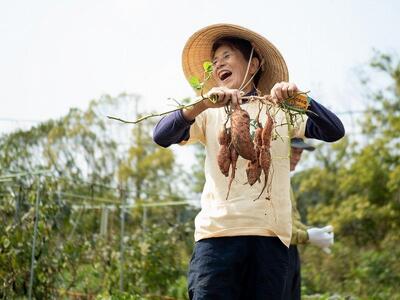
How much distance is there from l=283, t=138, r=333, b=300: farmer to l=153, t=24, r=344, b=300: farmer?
2.67 ft

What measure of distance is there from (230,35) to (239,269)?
3.01ft

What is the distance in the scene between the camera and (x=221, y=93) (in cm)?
193

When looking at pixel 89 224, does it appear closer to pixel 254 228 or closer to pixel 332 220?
pixel 254 228

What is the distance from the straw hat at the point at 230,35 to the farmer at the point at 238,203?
1 cm

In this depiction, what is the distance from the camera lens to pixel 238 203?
2127 mm

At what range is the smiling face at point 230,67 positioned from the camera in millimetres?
2287

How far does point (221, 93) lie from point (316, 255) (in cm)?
899

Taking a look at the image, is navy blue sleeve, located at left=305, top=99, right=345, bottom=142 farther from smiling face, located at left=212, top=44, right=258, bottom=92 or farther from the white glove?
the white glove

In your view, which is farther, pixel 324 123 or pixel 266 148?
pixel 324 123

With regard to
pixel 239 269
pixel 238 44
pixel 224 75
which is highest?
pixel 238 44

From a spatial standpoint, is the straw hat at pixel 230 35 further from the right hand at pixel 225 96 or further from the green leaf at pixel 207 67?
the right hand at pixel 225 96

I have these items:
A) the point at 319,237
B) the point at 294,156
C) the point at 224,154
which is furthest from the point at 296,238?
the point at 224,154

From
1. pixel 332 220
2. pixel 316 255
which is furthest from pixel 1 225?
pixel 332 220

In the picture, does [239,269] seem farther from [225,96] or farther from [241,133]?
[225,96]
